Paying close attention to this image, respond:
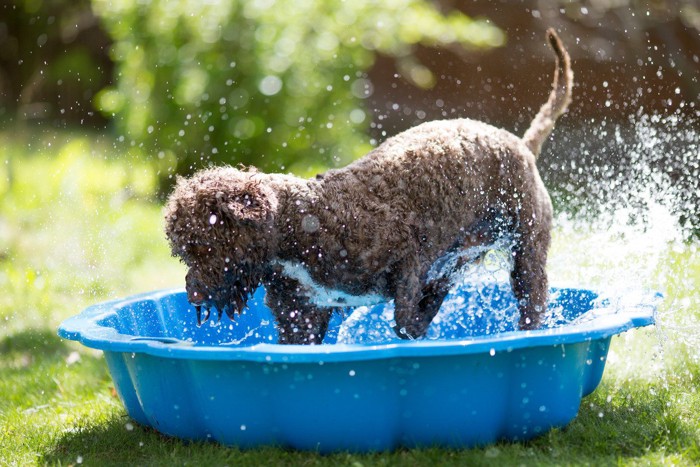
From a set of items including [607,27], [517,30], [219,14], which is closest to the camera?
[219,14]

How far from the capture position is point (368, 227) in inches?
129

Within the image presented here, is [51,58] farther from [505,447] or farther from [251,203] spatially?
[505,447]

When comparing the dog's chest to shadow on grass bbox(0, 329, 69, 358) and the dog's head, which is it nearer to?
the dog's head

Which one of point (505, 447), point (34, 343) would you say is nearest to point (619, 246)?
point (505, 447)

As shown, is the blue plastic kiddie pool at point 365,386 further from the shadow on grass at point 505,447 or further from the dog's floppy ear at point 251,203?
the dog's floppy ear at point 251,203

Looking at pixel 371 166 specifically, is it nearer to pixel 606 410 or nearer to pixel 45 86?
pixel 606 410

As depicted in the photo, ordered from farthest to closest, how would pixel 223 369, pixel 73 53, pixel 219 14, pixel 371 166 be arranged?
pixel 73 53
pixel 219 14
pixel 371 166
pixel 223 369

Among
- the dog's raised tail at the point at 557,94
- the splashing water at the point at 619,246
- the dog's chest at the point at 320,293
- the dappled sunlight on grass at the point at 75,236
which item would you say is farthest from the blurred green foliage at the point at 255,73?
the dog's chest at the point at 320,293

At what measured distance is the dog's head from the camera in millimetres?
2949

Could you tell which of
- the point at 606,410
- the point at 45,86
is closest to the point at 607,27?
the point at 606,410

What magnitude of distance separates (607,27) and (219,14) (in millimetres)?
4344

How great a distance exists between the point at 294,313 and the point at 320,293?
21 cm

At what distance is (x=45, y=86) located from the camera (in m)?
14.1

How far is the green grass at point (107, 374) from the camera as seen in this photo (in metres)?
3.17
